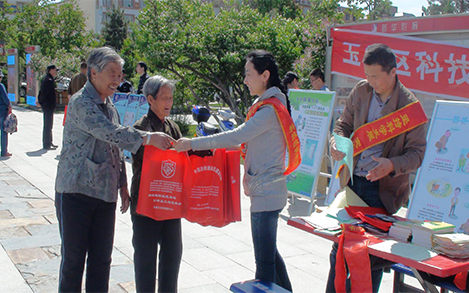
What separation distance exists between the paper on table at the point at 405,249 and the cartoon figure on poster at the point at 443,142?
2674 mm

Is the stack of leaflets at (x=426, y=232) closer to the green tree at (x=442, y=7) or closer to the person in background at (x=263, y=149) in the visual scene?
the person in background at (x=263, y=149)

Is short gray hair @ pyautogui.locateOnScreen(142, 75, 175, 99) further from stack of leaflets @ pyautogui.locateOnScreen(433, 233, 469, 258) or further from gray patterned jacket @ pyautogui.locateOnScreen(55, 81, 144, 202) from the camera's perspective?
stack of leaflets @ pyautogui.locateOnScreen(433, 233, 469, 258)

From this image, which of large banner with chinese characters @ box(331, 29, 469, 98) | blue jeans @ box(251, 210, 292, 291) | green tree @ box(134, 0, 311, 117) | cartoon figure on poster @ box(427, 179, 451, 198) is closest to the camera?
blue jeans @ box(251, 210, 292, 291)

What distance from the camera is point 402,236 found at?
2.46m

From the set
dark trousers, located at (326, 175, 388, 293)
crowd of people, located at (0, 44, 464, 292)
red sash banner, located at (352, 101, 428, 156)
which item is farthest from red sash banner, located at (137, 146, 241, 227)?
red sash banner, located at (352, 101, 428, 156)

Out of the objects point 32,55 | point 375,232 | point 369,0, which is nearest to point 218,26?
point 375,232

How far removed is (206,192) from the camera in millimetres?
3008

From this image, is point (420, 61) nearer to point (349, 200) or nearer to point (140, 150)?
point (349, 200)

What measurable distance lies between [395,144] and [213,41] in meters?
10.7

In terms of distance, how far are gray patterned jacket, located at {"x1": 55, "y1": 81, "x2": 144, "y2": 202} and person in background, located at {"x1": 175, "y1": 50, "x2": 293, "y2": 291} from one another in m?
0.36

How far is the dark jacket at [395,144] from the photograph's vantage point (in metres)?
2.67

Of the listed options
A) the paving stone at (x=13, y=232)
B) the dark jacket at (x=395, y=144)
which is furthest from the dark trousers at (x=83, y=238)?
the paving stone at (x=13, y=232)

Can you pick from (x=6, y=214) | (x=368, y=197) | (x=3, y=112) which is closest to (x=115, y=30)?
(x=3, y=112)

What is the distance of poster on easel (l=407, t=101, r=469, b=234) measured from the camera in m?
4.50
